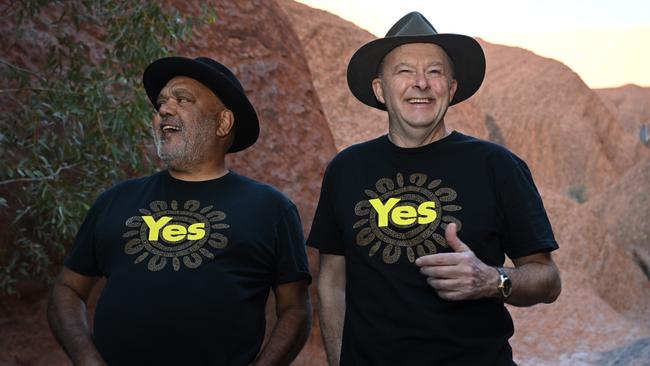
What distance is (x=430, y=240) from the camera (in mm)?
2795

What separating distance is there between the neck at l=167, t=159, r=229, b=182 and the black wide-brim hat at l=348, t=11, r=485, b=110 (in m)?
0.63

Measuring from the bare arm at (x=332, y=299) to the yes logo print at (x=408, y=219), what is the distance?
28 centimetres

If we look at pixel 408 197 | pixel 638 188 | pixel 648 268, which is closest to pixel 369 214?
pixel 408 197

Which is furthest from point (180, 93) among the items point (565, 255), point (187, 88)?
point (565, 255)

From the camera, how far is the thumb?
2529 millimetres

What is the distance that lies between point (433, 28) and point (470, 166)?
60 centimetres

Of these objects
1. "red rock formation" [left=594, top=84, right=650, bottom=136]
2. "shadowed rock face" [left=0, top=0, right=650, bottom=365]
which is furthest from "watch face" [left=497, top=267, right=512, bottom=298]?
"red rock formation" [left=594, top=84, right=650, bottom=136]

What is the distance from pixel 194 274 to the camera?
292 centimetres

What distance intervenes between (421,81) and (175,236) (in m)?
1.01

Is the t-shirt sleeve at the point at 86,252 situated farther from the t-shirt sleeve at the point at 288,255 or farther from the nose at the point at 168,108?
the t-shirt sleeve at the point at 288,255

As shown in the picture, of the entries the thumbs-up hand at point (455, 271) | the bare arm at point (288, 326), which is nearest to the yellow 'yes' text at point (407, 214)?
the thumbs-up hand at point (455, 271)

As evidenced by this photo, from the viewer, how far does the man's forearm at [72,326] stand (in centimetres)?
298

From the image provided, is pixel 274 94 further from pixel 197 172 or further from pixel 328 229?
pixel 328 229

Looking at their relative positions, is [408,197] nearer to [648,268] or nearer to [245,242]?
[245,242]
